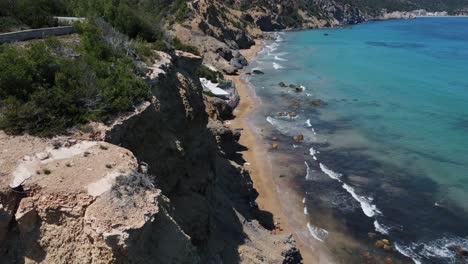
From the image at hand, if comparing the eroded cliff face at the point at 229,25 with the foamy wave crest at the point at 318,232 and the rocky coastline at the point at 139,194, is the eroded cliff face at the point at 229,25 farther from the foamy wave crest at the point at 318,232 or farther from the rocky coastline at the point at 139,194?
the rocky coastline at the point at 139,194

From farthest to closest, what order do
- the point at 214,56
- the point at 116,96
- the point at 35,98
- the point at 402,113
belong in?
the point at 214,56, the point at 402,113, the point at 116,96, the point at 35,98

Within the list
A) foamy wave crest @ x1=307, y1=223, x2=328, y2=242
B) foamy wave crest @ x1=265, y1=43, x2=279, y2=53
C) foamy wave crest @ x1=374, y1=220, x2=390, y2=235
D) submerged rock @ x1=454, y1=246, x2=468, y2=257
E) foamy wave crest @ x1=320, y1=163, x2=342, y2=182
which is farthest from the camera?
foamy wave crest @ x1=265, y1=43, x2=279, y2=53

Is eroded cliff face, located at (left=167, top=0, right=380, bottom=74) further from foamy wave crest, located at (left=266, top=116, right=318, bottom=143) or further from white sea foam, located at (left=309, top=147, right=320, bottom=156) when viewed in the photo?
white sea foam, located at (left=309, top=147, right=320, bottom=156)

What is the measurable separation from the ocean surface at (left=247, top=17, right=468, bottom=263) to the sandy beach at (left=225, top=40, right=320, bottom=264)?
1.17m

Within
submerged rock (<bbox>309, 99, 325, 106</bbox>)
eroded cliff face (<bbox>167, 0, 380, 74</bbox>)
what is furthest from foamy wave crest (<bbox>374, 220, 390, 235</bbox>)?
eroded cliff face (<bbox>167, 0, 380, 74</bbox>)

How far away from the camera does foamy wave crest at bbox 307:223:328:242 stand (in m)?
26.0

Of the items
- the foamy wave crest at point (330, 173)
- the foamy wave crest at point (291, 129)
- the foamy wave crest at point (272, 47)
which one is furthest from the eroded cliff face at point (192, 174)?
the foamy wave crest at point (272, 47)

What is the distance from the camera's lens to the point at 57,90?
43.4 ft

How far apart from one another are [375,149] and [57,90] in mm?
32276

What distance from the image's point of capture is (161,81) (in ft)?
57.0

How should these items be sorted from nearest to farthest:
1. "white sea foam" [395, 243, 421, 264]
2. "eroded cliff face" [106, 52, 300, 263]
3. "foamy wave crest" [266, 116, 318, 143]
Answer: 1. "eroded cliff face" [106, 52, 300, 263]
2. "white sea foam" [395, 243, 421, 264]
3. "foamy wave crest" [266, 116, 318, 143]

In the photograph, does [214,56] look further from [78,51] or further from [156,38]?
[78,51]

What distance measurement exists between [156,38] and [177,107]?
699 centimetres

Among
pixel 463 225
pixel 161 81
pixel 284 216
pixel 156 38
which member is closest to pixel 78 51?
pixel 161 81
